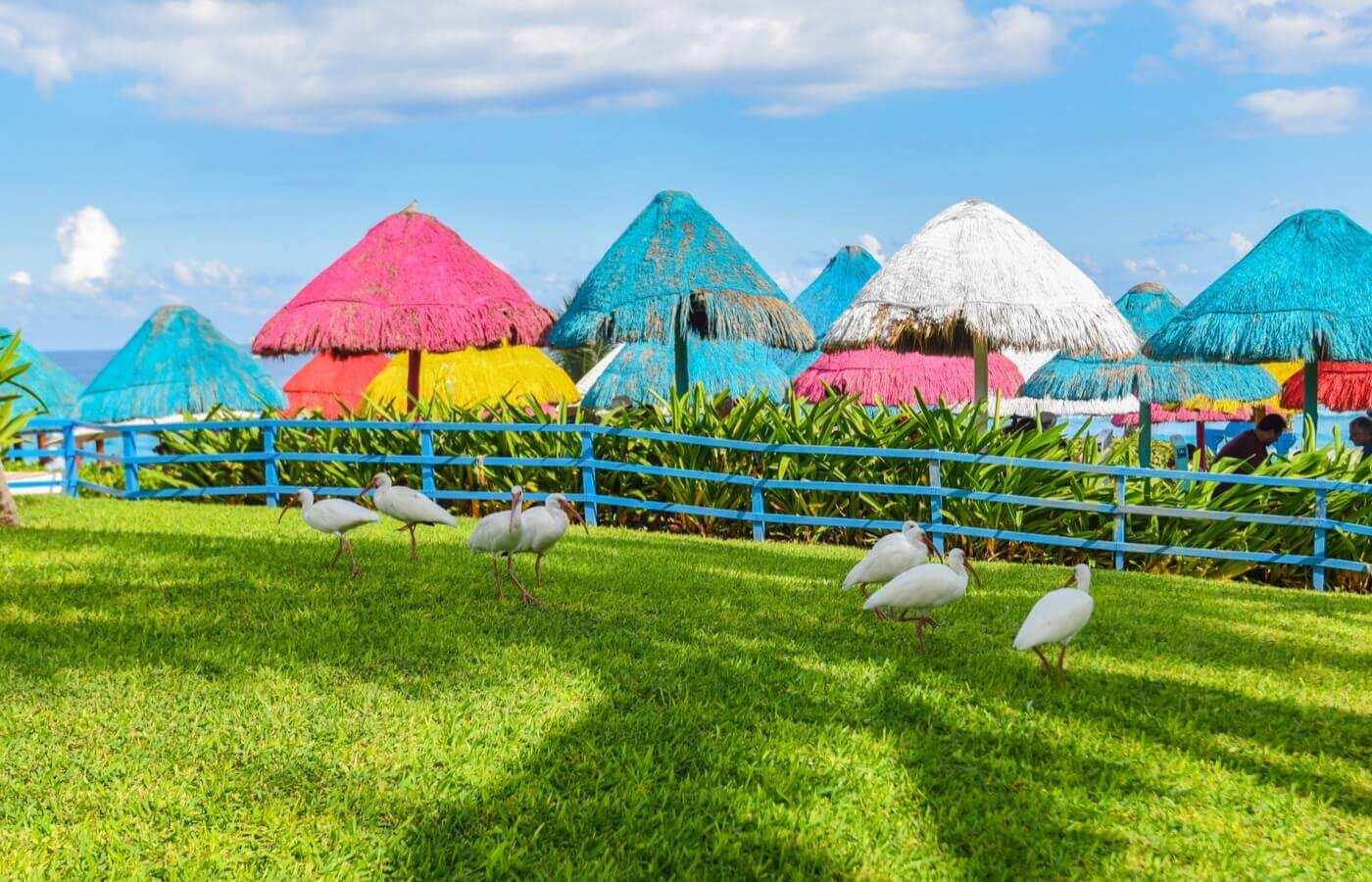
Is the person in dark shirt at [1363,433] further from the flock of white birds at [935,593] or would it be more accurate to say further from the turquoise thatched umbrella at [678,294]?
the flock of white birds at [935,593]

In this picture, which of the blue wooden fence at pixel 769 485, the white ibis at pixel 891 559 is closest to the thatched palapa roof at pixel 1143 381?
the blue wooden fence at pixel 769 485

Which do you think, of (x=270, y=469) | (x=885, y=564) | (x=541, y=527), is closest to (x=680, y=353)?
(x=270, y=469)

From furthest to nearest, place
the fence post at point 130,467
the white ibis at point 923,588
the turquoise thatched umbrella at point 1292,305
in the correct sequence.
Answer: the fence post at point 130,467 < the turquoise thatched umbrella at point 1292,305 < the white ibis at point 923,588

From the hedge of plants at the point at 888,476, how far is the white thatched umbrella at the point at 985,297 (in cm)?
116

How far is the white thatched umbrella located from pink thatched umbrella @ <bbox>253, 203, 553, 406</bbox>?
5.40 metres

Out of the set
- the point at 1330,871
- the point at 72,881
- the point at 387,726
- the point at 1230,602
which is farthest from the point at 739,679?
the point at 1230,602

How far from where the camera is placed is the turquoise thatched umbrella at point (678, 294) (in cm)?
1464

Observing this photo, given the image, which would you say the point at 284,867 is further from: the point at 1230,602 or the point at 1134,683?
the point at 1230,602

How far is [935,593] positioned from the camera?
21.1 feet

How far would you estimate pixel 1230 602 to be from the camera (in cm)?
916

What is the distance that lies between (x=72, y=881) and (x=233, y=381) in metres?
20.5

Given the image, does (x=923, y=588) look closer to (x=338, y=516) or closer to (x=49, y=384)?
(x=338, y=516)

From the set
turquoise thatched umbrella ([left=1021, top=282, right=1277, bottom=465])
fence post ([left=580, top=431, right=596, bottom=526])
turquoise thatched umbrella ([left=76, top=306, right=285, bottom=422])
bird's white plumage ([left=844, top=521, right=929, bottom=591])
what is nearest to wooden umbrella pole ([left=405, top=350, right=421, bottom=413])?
fence post ([left=580, top=431, right=596, bottom=526])

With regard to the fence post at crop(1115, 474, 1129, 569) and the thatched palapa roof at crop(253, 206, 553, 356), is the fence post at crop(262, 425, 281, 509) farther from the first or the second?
the fence post at crop(1115, 474, 1129, 569)
